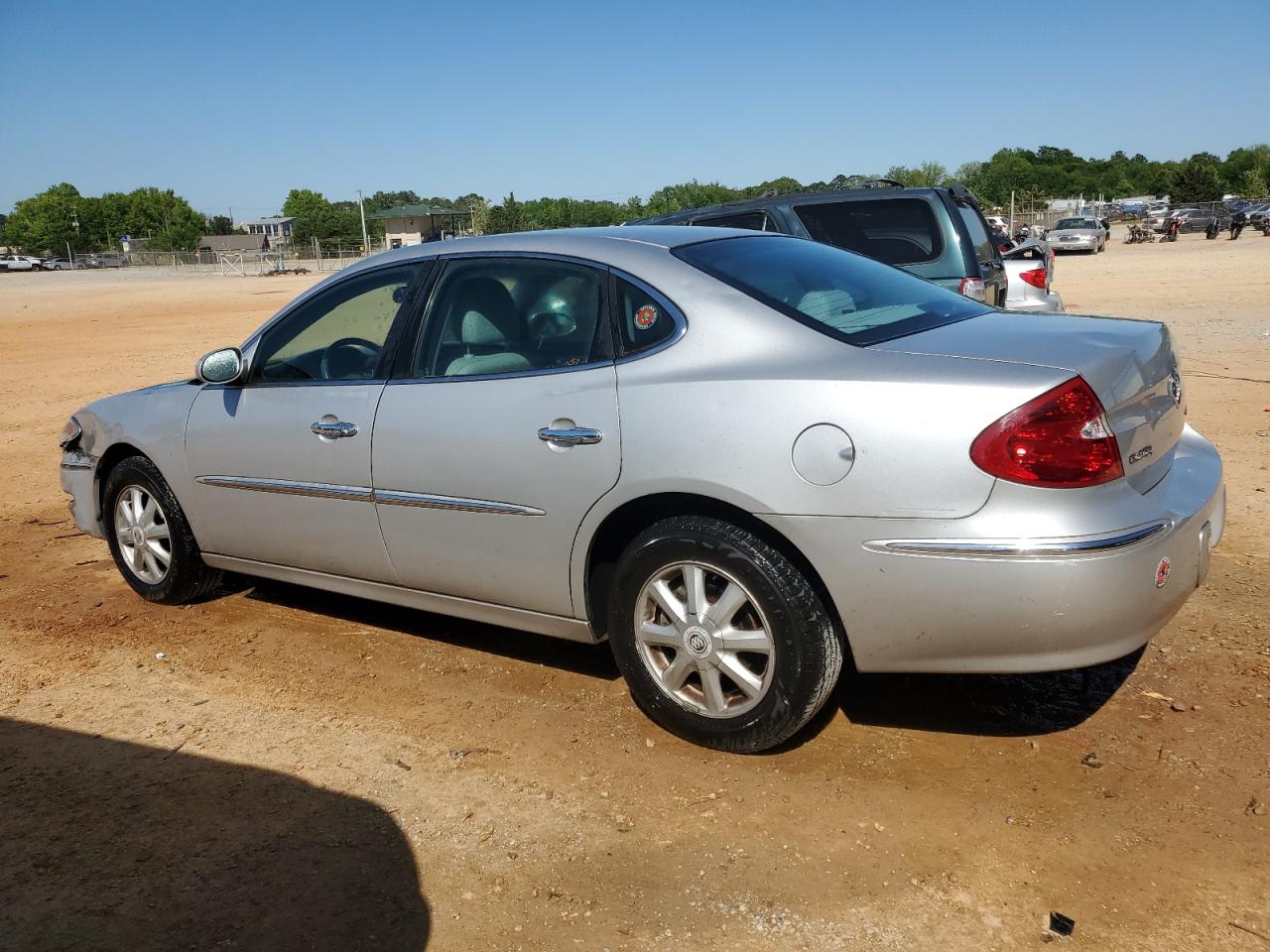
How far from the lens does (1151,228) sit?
51.8 meters

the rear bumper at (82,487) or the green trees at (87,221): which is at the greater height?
the green trees at (87,221)

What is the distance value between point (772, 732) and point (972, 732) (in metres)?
0.72

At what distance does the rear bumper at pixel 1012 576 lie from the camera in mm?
2836

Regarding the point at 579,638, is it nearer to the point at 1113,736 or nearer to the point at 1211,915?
the point at 1113,736

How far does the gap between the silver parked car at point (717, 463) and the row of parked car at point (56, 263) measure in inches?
3379

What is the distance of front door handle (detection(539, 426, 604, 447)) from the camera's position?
11.4ft

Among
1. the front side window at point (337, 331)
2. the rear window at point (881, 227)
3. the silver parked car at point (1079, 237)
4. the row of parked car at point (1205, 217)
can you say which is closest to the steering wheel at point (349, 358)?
the front side window at point (337, 331)

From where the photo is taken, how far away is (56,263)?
87938 mm

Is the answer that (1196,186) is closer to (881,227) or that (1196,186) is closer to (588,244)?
(881,227)

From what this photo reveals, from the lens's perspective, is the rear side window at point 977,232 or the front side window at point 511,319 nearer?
the front side window at point 511,319

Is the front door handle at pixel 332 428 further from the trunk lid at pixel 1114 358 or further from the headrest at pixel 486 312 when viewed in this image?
the trunk lid at pixel 1114 358

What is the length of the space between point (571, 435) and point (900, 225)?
5333 millimetres

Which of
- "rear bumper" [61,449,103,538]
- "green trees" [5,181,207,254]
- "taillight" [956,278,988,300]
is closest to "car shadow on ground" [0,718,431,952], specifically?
"rear bumper" [61,449,103,538]

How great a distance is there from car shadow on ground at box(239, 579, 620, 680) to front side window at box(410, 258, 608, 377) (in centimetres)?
121
